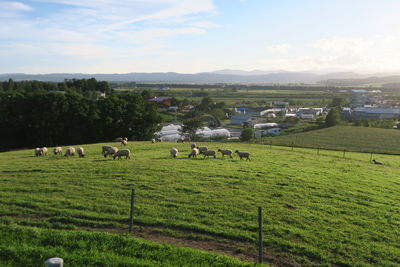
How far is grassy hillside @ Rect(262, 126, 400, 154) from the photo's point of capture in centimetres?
5831

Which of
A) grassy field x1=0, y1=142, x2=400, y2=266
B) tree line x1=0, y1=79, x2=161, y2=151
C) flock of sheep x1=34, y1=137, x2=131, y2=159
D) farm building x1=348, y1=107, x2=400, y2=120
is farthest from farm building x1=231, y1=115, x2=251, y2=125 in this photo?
grassy field x1=0, y1=142, x2=400, y2=266

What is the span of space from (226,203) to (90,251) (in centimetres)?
770

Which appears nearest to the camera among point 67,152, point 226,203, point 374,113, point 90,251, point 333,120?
point 90,251

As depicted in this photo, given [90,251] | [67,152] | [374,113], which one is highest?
[90,251]

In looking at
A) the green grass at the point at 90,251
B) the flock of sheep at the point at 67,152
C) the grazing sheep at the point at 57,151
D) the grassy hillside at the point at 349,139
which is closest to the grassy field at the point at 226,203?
the green grass at the point at 90,251

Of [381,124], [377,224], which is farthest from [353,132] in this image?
[377,224]

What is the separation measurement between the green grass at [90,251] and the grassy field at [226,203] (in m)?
1.70

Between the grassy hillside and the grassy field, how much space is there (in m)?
35.0

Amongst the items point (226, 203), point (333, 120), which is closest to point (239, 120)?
point (333, 120)

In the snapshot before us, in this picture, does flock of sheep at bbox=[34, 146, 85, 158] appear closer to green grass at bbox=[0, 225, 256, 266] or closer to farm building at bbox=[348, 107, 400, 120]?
green grass at bbox=[0, 225, 256, 266]

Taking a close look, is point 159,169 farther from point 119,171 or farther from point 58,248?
point 58,248

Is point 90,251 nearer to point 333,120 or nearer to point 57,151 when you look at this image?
point 57,151

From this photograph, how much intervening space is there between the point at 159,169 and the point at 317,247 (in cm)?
1272

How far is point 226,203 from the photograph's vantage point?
53.7 ft
